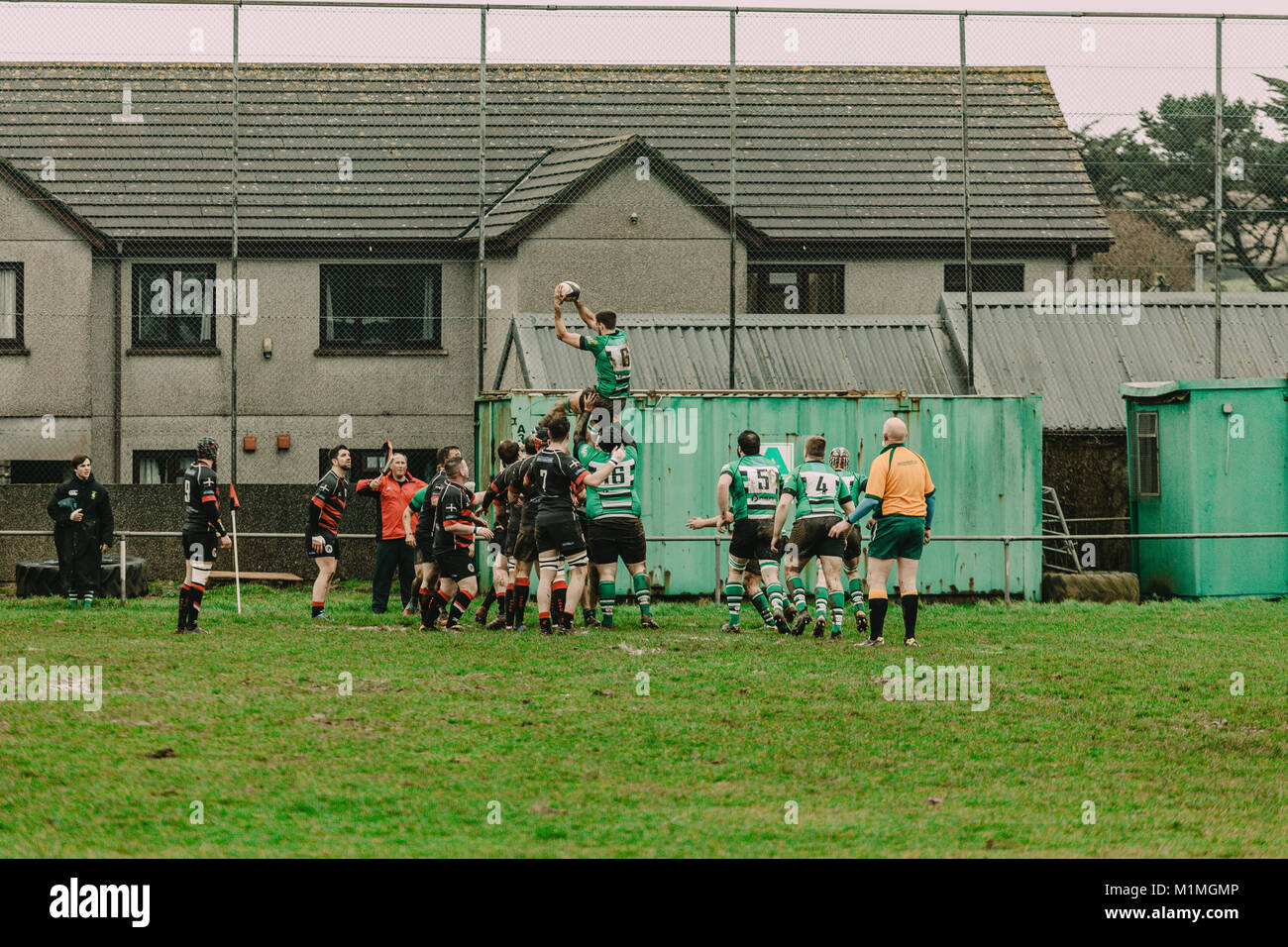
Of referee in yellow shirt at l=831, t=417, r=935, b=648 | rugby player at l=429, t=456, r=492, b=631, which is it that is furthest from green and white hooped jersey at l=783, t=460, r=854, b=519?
rugby player at l=429, t=456, r=492, b=631

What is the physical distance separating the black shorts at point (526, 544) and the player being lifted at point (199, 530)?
2824 millimetres

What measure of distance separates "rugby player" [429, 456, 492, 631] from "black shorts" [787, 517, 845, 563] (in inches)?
119

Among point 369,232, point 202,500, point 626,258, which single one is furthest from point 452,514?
point 369,232

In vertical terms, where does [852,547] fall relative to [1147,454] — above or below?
below

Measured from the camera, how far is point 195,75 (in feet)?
87.5

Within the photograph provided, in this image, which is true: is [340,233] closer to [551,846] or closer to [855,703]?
[855,703]

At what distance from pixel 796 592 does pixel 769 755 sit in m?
6.35

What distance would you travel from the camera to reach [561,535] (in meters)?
15.3

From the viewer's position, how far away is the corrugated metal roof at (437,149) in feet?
83.6

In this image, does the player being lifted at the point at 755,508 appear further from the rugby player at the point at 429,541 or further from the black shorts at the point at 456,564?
the rugby player at the point at 429,541

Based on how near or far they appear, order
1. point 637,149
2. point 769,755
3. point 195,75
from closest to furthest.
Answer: point 769,755, point 637,149, point 195,75

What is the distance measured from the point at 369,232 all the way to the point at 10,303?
18.9 ft

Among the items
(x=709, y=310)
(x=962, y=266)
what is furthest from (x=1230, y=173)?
(x=709, y=310)

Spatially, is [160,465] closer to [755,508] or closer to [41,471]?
[41,471]
